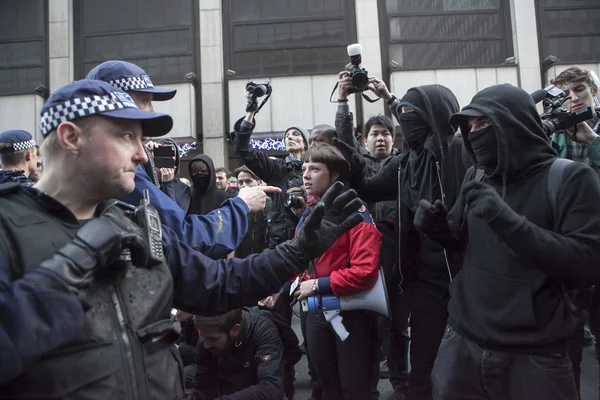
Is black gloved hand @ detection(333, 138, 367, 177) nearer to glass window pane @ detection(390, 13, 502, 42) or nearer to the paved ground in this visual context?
the paved ground

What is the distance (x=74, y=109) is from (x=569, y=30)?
15.1 meters

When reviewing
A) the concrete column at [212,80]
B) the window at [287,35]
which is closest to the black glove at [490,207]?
the concrete column at [212,80]

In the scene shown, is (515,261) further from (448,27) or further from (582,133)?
(448,27)

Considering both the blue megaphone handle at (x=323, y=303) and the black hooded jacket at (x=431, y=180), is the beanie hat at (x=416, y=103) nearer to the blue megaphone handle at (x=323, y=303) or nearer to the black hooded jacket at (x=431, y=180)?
the black hooded jacket at (x=431, y=180)

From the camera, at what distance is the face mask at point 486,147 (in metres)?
2.81

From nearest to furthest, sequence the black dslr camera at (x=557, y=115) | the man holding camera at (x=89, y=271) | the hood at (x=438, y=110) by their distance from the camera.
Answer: the man holding camera at (x=89, y=271), the black dslr camera at (x=557, y=115), the hood at (x=438, y=110)

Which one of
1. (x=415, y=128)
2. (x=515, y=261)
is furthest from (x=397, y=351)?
(x=515, y=261)

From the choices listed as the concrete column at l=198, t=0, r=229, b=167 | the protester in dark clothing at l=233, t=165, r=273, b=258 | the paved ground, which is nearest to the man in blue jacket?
the paved ground

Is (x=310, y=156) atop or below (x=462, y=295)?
atop

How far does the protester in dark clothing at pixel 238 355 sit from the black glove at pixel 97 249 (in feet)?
7.27

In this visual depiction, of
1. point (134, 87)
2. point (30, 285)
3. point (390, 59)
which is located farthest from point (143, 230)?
point (390, 59)

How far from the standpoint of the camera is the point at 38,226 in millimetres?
1741

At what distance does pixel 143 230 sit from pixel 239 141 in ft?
12.2

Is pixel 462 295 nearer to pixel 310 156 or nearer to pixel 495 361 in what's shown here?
pixel 495 361
